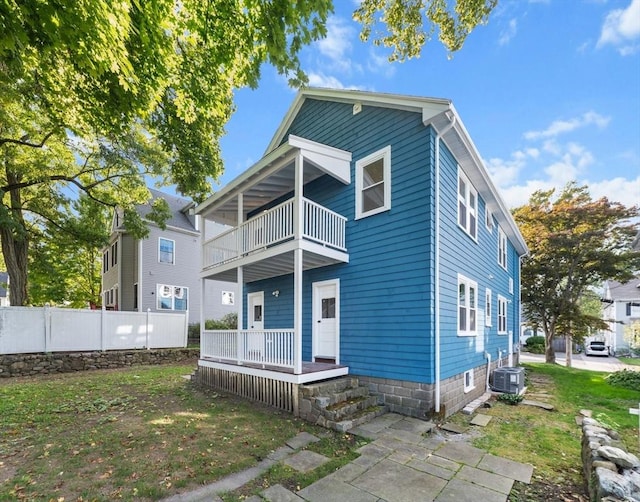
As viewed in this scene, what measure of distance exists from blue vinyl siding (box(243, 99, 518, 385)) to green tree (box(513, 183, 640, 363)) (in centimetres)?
1179

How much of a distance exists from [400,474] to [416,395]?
2.43 m

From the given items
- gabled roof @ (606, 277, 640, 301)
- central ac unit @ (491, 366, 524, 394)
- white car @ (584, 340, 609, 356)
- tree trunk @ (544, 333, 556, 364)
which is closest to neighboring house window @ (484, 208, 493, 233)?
central ac unit @ (491, 366, 524, 394)

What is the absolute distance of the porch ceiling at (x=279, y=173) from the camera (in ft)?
24.4

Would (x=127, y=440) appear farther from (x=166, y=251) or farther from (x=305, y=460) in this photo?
(x=166, y=251)

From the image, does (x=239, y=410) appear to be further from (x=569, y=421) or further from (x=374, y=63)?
(x=374, y=63)

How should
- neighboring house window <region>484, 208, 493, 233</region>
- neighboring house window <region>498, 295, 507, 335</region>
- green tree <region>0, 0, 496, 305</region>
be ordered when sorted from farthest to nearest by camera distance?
neighboring house window <region>498, 295, 507, 335</region> < neighboring house window <region>484, 208, 493, 233</region> < green tree <region>0, 0, 496, 305</region>

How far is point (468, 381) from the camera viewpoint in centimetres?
870

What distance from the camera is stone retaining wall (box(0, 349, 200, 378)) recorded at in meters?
11.0

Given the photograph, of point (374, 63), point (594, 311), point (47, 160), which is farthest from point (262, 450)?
point (594, 311)

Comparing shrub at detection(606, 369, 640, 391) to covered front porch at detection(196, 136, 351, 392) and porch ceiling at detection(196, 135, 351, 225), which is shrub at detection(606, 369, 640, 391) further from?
porch ceiling at detection(196, 135, 351, 225)

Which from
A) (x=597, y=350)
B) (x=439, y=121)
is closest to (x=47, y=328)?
(x=439, y=121)

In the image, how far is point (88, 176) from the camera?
1605cm

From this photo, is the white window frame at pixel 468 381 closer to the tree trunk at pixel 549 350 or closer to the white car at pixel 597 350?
the tree trunk at pixel 549 350

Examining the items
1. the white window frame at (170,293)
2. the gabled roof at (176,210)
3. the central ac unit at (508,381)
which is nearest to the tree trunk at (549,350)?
the central ac unit at (508,381)
